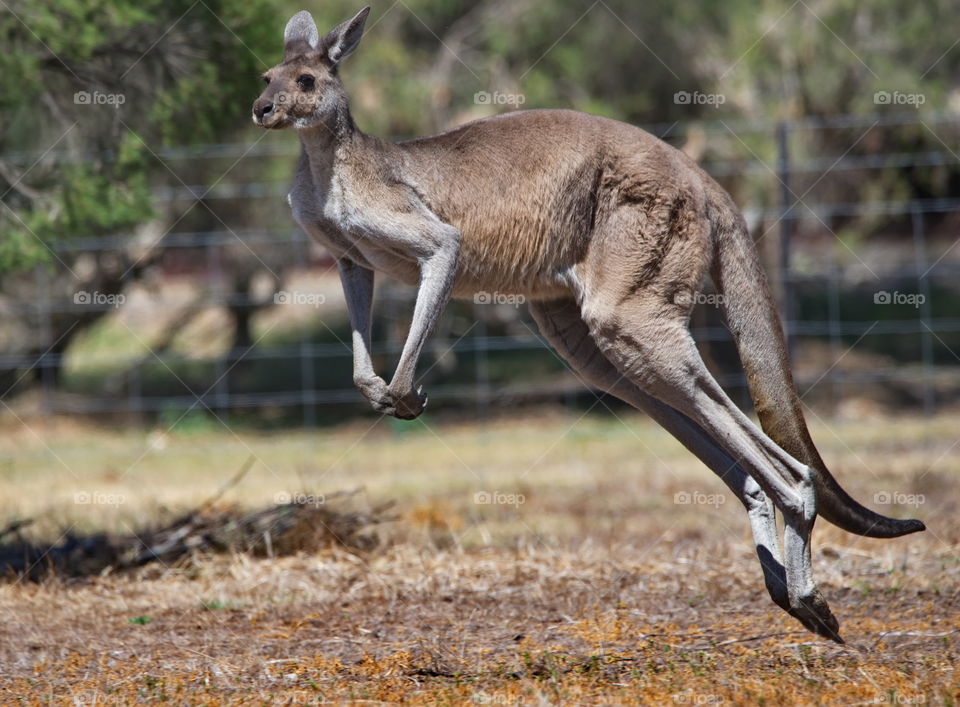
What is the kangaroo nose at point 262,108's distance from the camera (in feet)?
13.6

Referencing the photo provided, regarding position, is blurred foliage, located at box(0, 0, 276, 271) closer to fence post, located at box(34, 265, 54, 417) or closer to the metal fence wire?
the metal fence wire

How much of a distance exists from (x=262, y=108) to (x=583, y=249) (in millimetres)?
1288

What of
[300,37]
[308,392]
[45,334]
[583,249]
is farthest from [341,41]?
[45,334]

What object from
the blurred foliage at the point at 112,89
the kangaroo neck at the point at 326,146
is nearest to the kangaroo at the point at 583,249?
the kangaroo neck at the point at 326,146

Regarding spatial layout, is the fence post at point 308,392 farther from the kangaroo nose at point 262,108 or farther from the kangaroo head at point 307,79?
the kangaroo nose at point 262,108

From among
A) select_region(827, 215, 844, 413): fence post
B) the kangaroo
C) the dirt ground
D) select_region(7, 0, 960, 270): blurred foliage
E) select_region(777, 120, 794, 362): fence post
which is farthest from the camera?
select_region(7, 0, 960, 270): blurred foliage

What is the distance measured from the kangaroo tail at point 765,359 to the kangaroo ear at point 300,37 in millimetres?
1640

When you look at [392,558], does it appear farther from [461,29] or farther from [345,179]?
[461,29]

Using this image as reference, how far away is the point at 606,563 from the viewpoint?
230 inches

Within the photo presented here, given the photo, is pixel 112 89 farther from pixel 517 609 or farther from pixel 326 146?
pixel 517 609

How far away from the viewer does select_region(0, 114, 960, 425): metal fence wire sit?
11023mm

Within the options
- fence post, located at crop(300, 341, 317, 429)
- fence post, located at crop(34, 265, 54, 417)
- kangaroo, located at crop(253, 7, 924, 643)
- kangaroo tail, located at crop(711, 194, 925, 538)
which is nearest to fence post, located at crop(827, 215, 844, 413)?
fence post, located at crop(300, 341, 317, 429)

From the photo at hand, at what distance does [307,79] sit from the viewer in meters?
4.30

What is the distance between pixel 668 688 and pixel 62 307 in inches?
329
